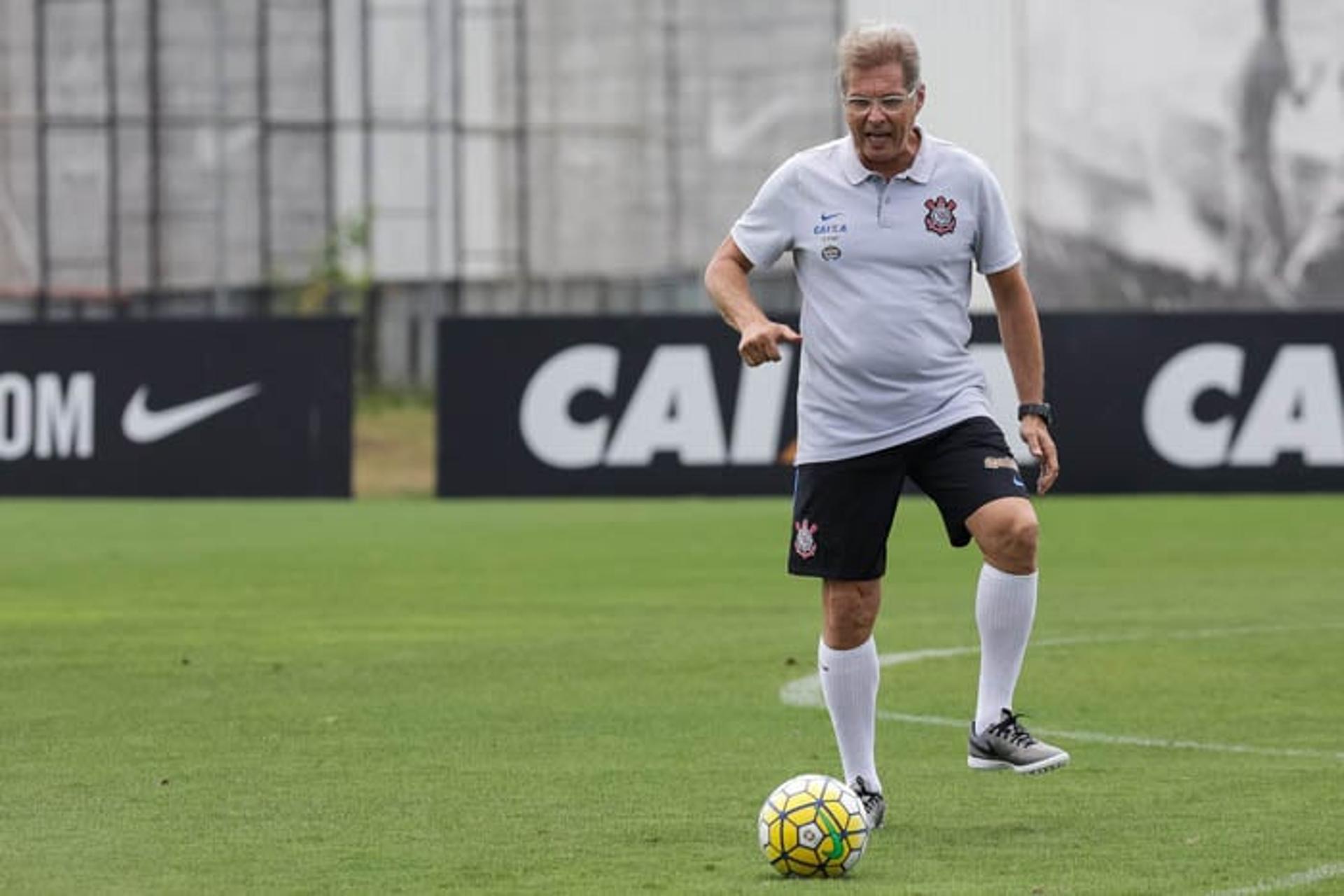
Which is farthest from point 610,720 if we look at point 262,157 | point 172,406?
point 262,157

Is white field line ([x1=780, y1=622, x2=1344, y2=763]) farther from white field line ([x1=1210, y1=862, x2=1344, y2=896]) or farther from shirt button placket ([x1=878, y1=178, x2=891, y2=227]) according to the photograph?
shirt button placket ([x1=878, y1=178, x2=891, y2=227])

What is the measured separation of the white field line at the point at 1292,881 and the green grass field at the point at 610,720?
18 millimetres

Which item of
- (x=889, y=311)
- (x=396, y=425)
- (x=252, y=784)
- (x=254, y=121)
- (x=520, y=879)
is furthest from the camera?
(x=254, y=121)

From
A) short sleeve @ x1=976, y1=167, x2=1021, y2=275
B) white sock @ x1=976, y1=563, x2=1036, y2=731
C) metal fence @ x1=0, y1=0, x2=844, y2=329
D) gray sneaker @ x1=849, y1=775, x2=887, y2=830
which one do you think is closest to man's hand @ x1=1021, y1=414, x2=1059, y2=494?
white sock @ x1=976, y1=563, x2=1036, y2=731

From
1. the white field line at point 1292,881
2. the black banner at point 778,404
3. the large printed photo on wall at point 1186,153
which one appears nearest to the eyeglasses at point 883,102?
the white field line at point 1292,881

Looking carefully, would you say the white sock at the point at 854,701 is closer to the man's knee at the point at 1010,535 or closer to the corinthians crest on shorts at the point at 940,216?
the man's knee at the point at 1010,535

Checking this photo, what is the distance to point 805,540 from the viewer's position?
29.1 ft

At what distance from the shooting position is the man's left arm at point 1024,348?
354 inches

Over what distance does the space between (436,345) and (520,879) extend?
20990 millimetres

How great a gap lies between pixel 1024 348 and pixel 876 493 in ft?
2.13

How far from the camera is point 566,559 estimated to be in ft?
68.0

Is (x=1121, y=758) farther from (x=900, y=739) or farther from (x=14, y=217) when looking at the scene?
(x=14, y=217)

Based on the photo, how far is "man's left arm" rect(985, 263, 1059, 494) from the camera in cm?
899

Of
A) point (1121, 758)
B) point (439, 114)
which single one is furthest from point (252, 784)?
point (439, 114)
